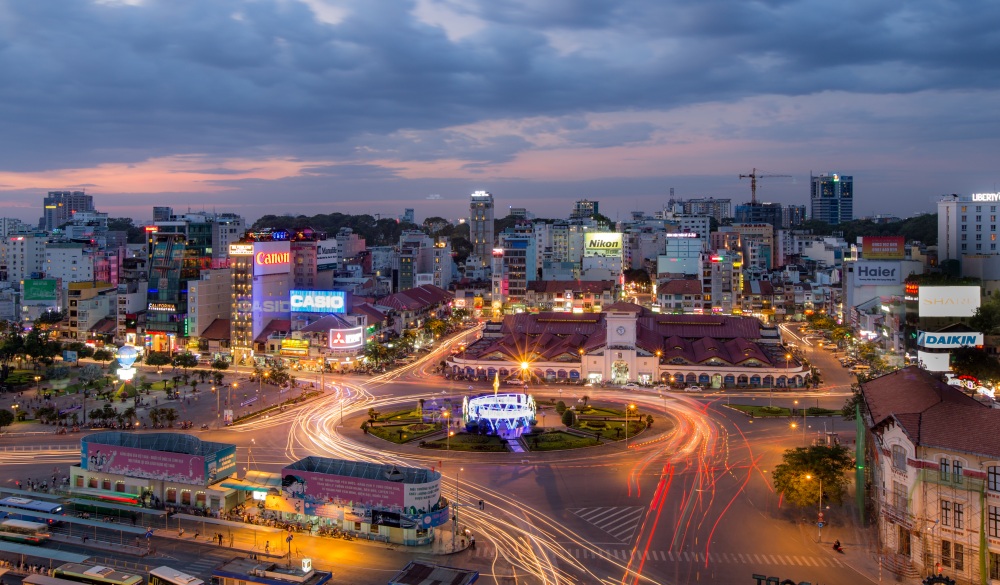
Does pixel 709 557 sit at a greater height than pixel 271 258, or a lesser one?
lesser

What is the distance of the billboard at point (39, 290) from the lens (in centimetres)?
12256

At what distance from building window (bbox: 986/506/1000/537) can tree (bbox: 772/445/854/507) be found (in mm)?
9930

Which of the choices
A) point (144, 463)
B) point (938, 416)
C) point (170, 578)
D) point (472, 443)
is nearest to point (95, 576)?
point (170, 578)

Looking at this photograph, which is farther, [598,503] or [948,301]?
[948,301]

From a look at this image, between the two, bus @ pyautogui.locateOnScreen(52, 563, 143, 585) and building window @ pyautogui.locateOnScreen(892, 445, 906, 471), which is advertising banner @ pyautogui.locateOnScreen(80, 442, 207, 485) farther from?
building window @ pyautogui.locateOnScreen(892, 445, 906, 471)

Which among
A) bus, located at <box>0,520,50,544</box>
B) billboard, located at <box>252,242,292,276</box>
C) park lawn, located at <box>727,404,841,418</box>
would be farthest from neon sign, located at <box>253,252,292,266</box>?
bus, located at <box>0,520,50,544</box>

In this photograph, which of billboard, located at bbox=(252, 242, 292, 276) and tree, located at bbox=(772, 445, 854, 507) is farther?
billboard, located at bbox=(252, 242, 292, 276)

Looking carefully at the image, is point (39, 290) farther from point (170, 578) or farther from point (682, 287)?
point (170, 578)

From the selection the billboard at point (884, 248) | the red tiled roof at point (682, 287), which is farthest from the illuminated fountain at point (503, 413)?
the red tiled roof at point (682, 287)

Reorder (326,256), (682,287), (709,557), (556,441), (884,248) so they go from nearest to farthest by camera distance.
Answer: (709,557) → (556,441) → (884,248) → (682,287) → (326,256)

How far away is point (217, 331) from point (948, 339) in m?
79.3

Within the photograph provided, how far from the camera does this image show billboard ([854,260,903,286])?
108m

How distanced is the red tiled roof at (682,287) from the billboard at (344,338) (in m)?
53.3

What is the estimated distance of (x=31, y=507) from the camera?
42938 mm
